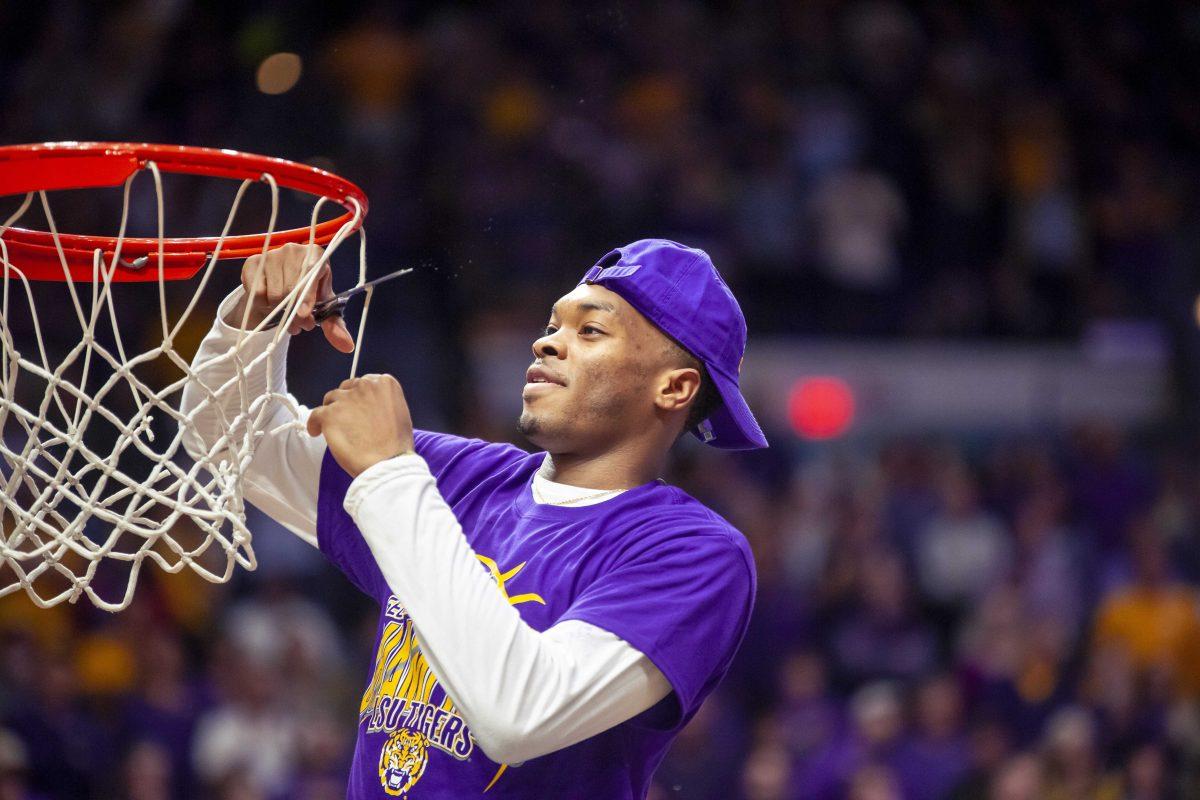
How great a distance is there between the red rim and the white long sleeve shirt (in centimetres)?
59

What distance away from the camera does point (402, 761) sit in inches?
83.2

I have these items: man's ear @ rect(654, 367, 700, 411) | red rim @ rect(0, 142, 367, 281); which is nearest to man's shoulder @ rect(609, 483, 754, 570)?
man's ear @ rect(654, 367, 700, 411)

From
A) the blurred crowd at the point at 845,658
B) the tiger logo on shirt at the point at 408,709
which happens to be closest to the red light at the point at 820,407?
the blurred crowd at the point at 845,658

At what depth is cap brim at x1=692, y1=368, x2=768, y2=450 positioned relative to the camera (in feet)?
7.68

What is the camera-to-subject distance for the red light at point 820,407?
7.54 meters

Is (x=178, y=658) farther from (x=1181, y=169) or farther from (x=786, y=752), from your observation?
(x=1181, y=169)

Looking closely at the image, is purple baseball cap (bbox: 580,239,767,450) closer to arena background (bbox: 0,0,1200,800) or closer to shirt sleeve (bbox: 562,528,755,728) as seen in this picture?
shirt sleeve (bbox: 562,528,755,728)

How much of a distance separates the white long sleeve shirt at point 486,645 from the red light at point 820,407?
562 centimetres

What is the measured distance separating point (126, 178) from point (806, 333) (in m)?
5.50

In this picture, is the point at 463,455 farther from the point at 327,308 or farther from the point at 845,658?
the point at 845,658

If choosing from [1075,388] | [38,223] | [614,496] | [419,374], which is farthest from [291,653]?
[1075,388]

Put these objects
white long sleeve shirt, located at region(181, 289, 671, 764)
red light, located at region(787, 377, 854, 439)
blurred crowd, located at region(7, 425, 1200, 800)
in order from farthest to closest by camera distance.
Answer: red light, located at region(787, 377, 854, 439)
blurred crowd, located at region(7, 425, 1200, 800)
white long sleeve shirt, located at region(181, 289, 671, 764)

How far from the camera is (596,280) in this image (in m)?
2.34

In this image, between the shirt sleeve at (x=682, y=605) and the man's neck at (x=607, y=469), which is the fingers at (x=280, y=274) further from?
the shirt sleeve at (x=682, y=605)
